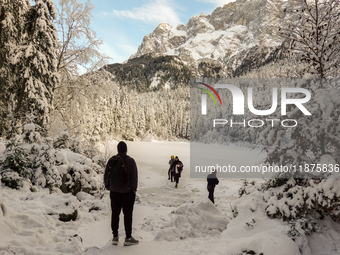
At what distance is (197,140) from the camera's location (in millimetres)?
77875

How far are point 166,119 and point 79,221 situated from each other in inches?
3243

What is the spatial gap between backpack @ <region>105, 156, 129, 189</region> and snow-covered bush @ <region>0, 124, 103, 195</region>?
12.6 ft

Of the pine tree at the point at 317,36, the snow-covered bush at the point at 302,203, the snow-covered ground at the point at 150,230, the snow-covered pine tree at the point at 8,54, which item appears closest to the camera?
the snow-covered ground at the point at 150,230

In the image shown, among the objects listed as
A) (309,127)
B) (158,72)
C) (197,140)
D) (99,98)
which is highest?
(158,72)

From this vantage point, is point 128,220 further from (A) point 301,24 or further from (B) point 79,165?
(A) point 301,24

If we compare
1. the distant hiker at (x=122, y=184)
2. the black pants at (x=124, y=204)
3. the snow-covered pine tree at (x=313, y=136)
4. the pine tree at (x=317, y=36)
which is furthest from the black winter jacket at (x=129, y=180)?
the pine tree at (x=317, y=36)

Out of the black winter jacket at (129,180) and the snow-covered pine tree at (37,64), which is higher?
the snow-covered pine tree at (37,64)

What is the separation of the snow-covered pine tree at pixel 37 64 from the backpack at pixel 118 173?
7694 mm

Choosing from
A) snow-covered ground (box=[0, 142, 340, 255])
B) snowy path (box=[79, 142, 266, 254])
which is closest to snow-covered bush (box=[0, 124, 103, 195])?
snow-covered ground (box=[0, 142, 340, 255])

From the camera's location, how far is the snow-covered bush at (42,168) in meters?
6.21

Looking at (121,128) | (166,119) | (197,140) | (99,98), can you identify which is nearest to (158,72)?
(166,119)

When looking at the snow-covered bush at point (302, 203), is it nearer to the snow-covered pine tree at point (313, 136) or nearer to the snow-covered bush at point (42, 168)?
the snow-covered pine tree at point (313, 136)

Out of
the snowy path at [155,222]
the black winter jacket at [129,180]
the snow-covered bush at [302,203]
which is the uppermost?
the black winter jacket at [129,180]

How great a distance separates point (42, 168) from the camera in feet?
22.3
